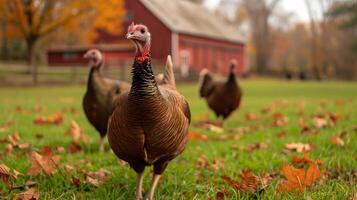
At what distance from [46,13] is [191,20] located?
16.2 metres

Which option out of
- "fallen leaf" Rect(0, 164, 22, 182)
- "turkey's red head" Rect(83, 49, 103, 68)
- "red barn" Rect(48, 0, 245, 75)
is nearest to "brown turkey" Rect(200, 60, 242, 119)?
"turkey's red head" Rect(83, 49, 103, 68)

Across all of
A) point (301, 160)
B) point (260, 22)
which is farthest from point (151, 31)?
point (260, 22)

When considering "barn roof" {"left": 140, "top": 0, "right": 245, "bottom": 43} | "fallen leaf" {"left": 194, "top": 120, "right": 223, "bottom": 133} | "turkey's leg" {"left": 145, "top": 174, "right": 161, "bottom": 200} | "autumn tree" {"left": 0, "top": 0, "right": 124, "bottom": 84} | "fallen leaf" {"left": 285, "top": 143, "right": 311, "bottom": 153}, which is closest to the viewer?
"turkey's leg" {"left": 145, "top": 174, "right": 161, "bottom": 200}

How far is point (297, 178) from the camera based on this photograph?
2773 mm

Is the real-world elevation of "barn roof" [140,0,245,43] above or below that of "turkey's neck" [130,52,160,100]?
above

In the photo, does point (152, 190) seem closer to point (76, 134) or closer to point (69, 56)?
point (76, 134)

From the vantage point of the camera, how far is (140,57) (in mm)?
2607

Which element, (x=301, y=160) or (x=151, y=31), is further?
(x=151, y=31)

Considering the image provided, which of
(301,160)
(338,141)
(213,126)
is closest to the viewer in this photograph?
(301,160)

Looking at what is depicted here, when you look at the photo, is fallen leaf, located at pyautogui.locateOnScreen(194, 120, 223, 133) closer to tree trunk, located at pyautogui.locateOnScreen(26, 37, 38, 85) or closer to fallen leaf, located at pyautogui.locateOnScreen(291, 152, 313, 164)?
fallen leaf, located at pyautogui.locateOnScreen(291, 152, 313, 164)

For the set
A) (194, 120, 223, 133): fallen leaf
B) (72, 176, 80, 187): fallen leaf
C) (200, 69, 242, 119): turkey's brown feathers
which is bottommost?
(194, 120, 223, 133): fallen leaf

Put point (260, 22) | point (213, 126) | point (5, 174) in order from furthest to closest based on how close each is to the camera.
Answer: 1. point (260, 22)
2. point (213, 126)
3. point (5, 174)

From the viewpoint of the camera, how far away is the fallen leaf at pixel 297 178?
2751 mm

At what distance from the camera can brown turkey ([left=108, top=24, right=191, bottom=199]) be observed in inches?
98.8
